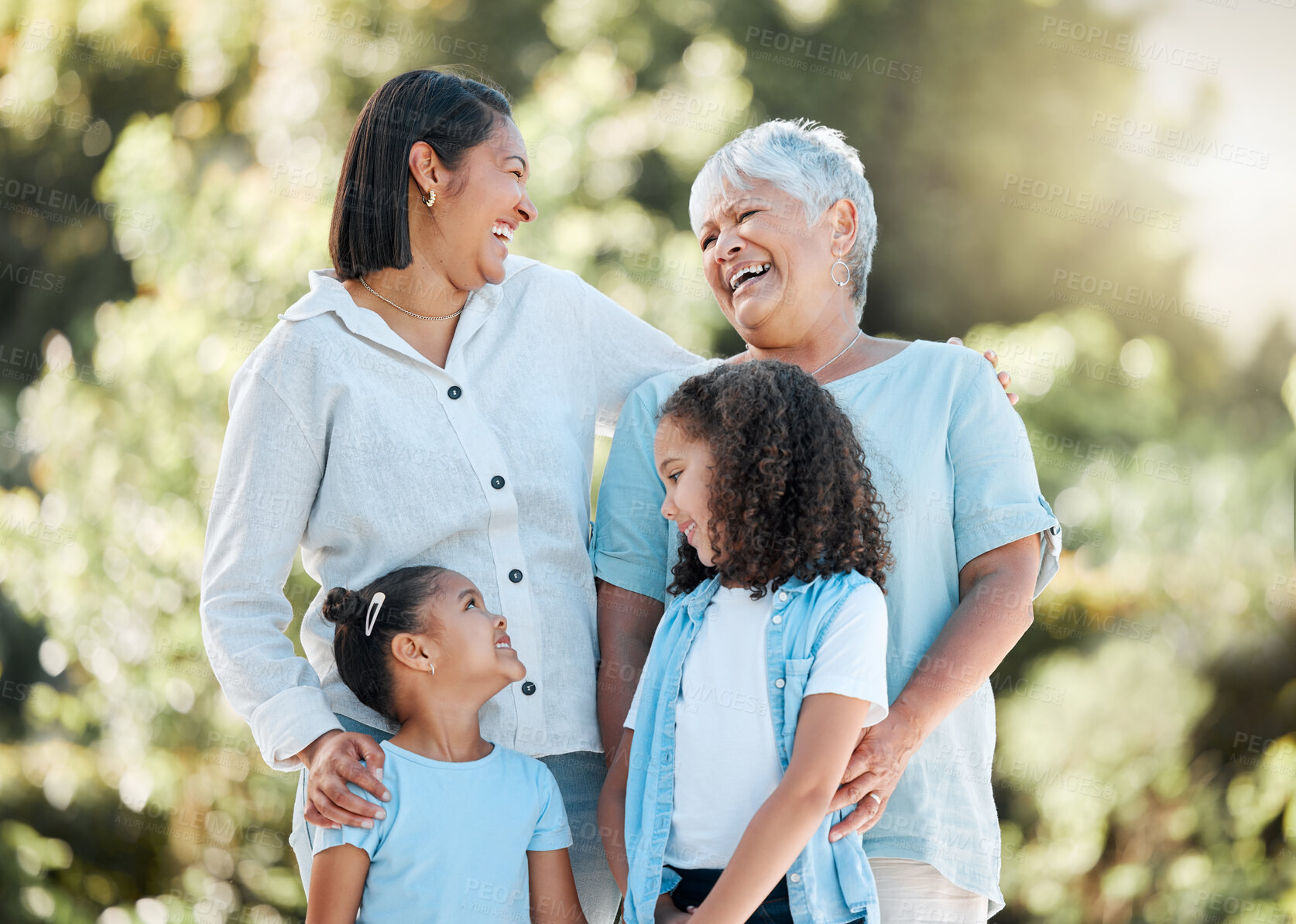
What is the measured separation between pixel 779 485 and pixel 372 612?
67 cm

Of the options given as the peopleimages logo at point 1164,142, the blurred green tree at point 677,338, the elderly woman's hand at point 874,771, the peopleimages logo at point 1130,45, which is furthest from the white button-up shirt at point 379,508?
the peopleimages logo at point 1130,45

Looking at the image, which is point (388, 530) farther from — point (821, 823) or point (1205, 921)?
point (1205, 921)

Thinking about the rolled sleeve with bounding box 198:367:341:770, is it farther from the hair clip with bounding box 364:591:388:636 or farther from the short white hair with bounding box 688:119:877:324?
the short white hair with bounding box 688:119:877:324

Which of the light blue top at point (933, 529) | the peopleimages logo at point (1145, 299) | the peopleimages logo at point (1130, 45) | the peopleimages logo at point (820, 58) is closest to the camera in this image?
the light blue top at point (933, 529)

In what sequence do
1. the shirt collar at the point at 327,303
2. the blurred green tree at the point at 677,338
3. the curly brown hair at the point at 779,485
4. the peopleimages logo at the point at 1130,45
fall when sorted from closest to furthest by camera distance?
the curly brown hair at the point at 779,485
the shirt collar at the point at 327,303
the blurred green tree at the point at 677,338
the peopleimages logo at the point at 1130,45

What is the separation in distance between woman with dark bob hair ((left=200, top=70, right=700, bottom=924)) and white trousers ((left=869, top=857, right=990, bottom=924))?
1.64ft

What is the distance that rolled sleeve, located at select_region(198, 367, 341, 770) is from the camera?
5.96 ft

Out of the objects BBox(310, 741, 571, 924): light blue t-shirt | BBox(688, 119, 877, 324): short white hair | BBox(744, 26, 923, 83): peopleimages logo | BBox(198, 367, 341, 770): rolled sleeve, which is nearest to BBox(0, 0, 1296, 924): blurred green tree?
BBox(744, 26, 923, 83): peopleimages logo

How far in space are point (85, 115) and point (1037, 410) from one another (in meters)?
5.09

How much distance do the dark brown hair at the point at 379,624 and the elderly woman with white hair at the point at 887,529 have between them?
32 centimetres

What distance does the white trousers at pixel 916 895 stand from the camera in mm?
1747

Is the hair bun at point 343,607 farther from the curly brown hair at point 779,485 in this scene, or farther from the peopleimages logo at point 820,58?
the peopleimages logo at point 820,58

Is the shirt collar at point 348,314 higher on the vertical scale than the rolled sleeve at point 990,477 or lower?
higher

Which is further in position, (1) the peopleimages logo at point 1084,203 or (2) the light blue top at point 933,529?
(1) the peopleimages logo at point 1084,203
